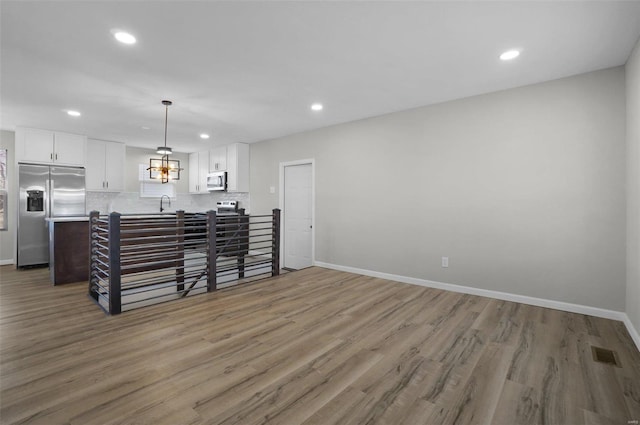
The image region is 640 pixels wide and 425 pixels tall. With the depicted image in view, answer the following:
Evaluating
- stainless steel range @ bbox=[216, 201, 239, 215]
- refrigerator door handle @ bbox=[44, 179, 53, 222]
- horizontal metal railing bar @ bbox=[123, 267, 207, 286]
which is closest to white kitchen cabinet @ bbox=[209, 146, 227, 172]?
stainless steel range @ bbox=[216, 201, 239, 215]

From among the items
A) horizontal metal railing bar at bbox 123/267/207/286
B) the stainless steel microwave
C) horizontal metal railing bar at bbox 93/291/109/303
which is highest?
the stainless steel microwave

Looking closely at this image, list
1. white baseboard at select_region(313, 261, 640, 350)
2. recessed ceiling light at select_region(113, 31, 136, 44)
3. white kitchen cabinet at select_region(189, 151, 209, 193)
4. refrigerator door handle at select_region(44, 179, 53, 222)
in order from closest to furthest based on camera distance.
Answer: recessed ceiling light at select_region(113, 31, 136, 44) → white baseboard at select_region(313, 261, 640, 350) → refrigerator door handle at select_region(44, 179, 53, 222) → white kitchen cabinet at select_region(189, 151, 209, 193)

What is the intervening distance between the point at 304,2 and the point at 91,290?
3.87 meters

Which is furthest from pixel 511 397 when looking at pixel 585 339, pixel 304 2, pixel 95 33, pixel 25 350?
pixel 95 33

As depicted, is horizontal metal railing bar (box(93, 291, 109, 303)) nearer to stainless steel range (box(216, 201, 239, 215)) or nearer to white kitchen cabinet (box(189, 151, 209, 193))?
stainless steel range (box(216, 201, 239, 215))

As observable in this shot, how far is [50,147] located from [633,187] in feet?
26.8

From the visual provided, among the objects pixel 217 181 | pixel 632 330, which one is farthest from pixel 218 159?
pixel 632 330

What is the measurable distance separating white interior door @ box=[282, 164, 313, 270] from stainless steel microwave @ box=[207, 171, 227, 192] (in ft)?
5.41

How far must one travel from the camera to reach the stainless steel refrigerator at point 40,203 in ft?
16.6

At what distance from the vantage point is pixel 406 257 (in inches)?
168

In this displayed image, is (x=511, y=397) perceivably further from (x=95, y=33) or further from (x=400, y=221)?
(x=95, y=33)

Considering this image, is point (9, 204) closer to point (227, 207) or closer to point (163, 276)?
point (227, 207)

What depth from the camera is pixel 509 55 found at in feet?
8.86

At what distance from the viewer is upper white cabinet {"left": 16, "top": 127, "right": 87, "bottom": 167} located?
16.6 ft
